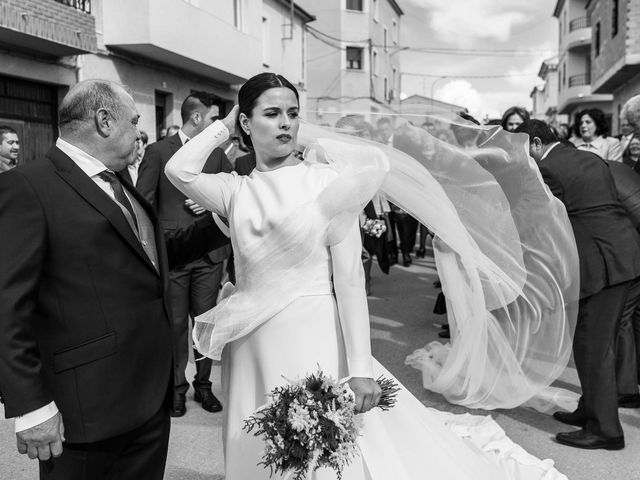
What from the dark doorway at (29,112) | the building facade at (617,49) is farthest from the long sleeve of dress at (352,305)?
the building facade at (617,49)

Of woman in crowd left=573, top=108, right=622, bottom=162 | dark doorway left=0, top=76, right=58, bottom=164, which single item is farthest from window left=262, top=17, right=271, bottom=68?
woman in crowd left=573, top=108, right=622, bottom=162

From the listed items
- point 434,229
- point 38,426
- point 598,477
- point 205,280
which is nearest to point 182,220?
point 205,280

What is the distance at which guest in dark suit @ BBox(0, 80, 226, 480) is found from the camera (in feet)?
6.91

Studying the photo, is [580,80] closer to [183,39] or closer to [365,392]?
[183,39]

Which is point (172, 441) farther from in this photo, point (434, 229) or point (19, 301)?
point (19, 301)

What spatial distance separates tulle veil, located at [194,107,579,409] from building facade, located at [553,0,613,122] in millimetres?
44253

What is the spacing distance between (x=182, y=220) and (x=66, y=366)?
114 inches

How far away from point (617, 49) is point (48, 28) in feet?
72.6

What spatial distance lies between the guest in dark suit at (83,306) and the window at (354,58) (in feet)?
123

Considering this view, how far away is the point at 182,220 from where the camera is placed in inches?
200

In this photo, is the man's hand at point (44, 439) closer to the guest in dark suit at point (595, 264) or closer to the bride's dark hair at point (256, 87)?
the bride's dark hair at point (256, 87)

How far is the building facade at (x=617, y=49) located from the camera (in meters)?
23.9

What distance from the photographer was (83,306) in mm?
2270

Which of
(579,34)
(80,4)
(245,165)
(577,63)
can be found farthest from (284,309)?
(577,63)
